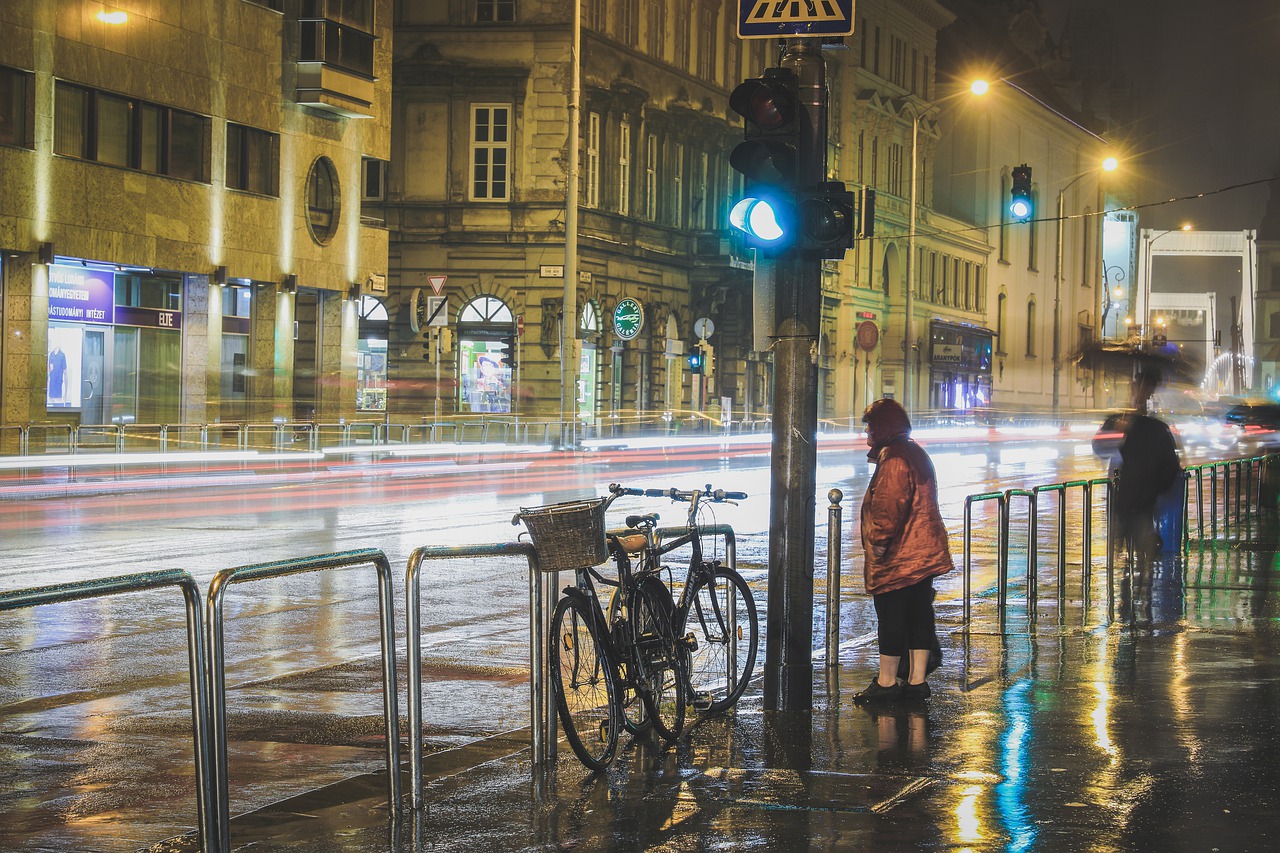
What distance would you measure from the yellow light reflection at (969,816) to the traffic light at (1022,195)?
69.2 feet

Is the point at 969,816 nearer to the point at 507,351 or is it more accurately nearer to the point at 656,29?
the point at 507,351

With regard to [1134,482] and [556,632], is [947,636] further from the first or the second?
[556,632]

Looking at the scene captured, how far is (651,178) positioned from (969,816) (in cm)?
4944

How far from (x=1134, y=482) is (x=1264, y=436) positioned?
131 feet

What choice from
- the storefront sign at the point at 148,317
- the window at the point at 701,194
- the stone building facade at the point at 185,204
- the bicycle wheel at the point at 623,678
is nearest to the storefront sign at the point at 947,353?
the window at the point at 701,194

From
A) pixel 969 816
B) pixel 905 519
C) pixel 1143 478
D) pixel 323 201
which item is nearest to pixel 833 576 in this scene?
pixel 905 519

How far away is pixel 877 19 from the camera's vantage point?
73.8 meters

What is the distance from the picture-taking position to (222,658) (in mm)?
6664

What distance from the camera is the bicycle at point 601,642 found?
7.88 meters

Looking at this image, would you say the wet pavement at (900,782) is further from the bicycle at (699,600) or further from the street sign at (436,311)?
the street sign at (436,311)

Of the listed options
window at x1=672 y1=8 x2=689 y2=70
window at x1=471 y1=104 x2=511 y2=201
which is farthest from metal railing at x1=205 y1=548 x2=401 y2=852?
window at x1=672 y1=8 x2=689 y2=70

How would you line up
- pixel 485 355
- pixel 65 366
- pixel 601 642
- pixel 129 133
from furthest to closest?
pixel 485 355 → pixel 129 133 → pixel 65 366 → pixel 601 642

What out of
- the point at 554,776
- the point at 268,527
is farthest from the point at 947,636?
the point at 268,527

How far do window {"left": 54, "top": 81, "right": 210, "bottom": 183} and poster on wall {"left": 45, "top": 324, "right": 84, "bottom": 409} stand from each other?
3.47 m
